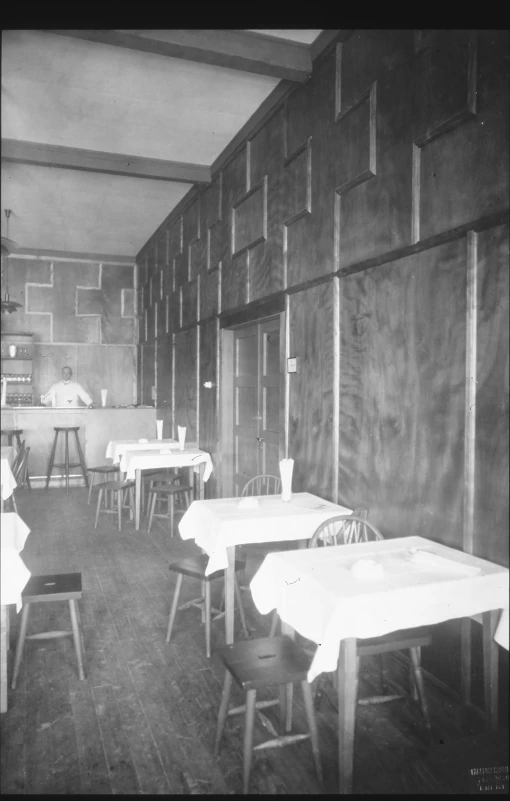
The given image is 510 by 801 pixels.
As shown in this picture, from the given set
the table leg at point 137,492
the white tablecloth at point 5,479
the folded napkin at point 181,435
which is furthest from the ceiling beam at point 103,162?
the table leg at point 137,492

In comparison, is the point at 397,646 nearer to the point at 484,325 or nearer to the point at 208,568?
the point at 208,568

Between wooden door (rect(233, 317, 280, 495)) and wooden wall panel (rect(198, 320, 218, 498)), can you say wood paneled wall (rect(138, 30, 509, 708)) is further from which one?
wooden wall panel (rect(198, 320, 218, 498))

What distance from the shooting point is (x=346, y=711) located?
6.58 ft

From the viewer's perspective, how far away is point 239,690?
9.13 ft

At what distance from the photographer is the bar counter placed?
26.7 ft

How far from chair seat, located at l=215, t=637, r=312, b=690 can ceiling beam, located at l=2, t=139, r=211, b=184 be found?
4948 mm

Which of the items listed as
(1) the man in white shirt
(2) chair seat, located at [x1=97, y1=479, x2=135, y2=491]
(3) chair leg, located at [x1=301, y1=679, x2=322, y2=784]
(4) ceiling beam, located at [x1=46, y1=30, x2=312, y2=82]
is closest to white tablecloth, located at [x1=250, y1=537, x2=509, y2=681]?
(3) chair leg, located at [x1=301, y1=679, x2=322, y2=784]

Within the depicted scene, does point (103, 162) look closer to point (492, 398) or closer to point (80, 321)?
point (80, 321)

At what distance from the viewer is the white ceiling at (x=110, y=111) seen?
13.6 ft

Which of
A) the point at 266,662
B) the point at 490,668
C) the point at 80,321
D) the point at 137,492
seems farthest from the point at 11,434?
the point at 490,668

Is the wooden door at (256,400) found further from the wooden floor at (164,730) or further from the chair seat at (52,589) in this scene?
the chair seat at (52,589)

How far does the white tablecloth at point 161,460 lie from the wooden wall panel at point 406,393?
2.59 m

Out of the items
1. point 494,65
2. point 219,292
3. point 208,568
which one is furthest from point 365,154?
point 219,292
